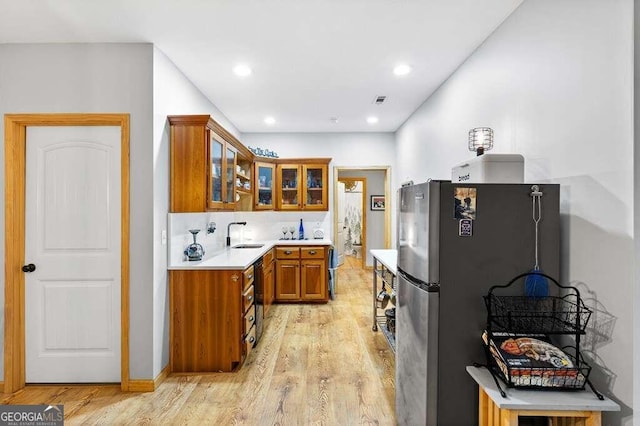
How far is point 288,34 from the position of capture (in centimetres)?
269

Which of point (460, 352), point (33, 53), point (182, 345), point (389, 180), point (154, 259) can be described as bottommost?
point (182, 345)

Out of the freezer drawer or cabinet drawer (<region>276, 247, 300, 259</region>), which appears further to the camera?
cabinet drawer (<region>276, 247, 300, 259</region>)

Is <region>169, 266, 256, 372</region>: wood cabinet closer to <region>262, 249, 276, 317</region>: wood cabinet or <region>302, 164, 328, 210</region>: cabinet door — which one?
<region>262, 249, 276, 317</region>: wood cabinet

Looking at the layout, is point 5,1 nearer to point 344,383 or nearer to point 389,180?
point 344,383

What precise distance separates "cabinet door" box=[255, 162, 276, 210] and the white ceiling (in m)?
1.68

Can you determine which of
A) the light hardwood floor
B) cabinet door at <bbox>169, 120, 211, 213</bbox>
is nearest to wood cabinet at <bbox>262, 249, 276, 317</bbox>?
the light hardwood floor

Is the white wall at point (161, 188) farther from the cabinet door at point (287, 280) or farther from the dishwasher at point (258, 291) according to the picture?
the cabinet door at point (287, 280)

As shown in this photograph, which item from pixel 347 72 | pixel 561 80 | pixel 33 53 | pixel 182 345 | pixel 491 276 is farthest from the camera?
pixel 347 72

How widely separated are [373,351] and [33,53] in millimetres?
3859

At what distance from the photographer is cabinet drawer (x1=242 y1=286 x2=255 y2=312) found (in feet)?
10.5

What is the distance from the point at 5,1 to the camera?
2260 mm

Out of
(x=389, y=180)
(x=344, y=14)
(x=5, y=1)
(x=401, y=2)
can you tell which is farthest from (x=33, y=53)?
(x=389, y=180)

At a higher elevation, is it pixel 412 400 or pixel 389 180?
pixel 389 180

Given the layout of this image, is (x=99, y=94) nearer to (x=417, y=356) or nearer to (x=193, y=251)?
(x=193, y=251)
